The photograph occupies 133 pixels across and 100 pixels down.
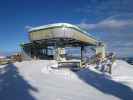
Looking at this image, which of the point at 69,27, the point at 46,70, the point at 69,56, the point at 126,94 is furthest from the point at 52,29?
the point at 126,94

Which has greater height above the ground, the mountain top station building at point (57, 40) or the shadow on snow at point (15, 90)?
the mountain top station building at point (57, 40)

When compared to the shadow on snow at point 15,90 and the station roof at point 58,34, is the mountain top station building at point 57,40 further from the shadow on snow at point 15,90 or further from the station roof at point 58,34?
the shadow on snow at point 15,90

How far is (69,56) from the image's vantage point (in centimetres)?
3647

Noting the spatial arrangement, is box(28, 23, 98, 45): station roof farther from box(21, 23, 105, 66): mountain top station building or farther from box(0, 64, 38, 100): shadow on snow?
box(0, 64, 38, 100): shadow on snow

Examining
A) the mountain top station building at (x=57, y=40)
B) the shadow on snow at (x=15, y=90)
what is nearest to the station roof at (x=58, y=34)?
the mountain top station building at (x=57, y=40)

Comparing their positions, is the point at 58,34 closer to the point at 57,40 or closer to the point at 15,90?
the point at 57,40

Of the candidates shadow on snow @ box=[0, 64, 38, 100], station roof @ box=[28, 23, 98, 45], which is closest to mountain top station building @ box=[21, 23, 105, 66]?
station roof @ box=[28, 23, 98, 45]

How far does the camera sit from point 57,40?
3328 centimetres

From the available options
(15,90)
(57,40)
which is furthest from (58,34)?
(15,90)

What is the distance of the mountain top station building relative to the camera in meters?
31.6

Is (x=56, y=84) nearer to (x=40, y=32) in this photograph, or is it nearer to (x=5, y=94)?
(x=5, y=94)

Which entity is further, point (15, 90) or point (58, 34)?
point (58, 34)

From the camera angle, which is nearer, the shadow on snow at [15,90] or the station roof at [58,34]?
the shadow on snow at [15,90]

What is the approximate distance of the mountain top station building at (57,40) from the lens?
31.6m
